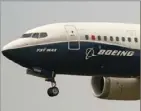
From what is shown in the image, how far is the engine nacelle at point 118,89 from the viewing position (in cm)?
6573

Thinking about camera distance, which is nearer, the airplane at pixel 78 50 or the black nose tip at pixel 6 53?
the black nose tip at pixel 6 53

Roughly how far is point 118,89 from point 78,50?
774 cm

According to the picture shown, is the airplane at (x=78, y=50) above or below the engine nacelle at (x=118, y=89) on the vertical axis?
above

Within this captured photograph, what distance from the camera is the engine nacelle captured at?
65.7m

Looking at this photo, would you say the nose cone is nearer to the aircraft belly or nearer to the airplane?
the airplane

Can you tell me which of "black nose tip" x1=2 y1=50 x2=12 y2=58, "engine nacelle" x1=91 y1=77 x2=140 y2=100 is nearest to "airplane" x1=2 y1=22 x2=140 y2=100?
"black nose tip" x1=2 y1=50 x2=12 y2=58

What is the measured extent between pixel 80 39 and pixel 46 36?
233 cm

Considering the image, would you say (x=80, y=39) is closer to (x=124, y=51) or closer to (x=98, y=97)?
(x=124, y=51)

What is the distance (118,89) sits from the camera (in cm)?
6600

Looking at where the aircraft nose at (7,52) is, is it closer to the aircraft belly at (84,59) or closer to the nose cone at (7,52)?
the nose cone at (7,52)

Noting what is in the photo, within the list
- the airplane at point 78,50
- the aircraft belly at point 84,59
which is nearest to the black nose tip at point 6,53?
the airplane at point 78,50

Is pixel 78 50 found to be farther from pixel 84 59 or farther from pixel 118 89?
pixel 118 89

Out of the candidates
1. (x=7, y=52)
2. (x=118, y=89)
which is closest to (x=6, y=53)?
(x=7, y=52)

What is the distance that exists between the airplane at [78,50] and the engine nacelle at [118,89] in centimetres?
221
